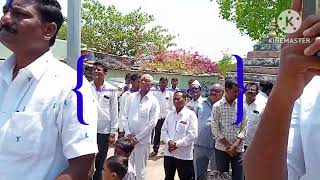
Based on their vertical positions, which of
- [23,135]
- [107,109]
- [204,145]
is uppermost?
[23,135]

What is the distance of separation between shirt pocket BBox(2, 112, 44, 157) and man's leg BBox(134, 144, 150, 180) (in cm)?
409

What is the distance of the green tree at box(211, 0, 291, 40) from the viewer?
13.0m

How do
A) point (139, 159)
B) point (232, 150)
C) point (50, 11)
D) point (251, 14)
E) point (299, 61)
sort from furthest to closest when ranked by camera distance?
1. point (251, 14)
2. point (139, 159)
3. point (232, 150)
4. point (50, 11)
5. point (299, 61)

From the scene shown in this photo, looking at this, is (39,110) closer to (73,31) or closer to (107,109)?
(73,31)

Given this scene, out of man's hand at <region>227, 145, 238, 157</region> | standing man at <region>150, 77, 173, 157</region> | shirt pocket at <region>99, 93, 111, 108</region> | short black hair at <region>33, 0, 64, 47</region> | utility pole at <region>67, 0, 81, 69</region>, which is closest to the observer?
short black hair at <region>33, 0, 64, 47</region>

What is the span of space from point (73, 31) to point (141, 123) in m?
3.10

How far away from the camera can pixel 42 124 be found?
5.46 ft

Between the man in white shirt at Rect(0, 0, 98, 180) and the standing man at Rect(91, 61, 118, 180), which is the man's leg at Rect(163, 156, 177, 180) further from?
the man in white shirt at Rect(0, 0, 98, 180)

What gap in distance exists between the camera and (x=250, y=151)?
3.27 ft

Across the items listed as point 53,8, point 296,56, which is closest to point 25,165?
point 53,8

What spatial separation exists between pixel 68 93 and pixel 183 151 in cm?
397

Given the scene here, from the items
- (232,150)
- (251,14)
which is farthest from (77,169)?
(251,14)

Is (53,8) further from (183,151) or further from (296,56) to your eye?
(183,151)

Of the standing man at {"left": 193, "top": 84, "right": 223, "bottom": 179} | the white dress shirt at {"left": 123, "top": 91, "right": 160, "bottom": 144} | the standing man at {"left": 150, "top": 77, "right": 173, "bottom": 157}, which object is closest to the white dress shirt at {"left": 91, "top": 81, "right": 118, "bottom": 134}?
the white dress shirt at {"left": 123, "top": 91, "right": 160, "bottom": 144}
